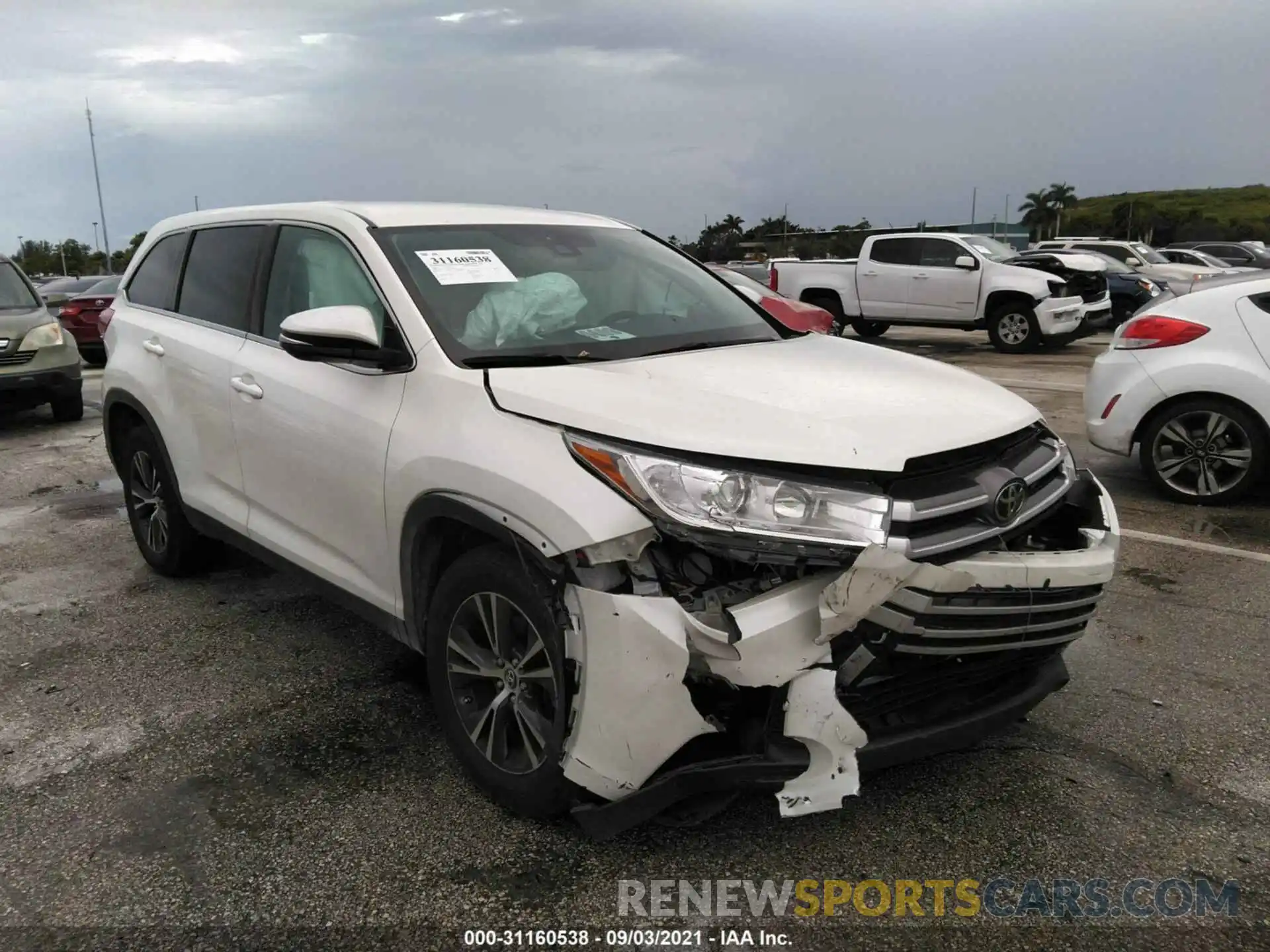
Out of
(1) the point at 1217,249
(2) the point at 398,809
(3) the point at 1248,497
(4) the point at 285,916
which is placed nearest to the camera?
(4) the point at 285,916

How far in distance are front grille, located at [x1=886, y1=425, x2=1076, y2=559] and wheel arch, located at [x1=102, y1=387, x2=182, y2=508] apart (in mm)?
3414

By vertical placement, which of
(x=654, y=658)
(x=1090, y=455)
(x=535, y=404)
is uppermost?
(x=535, y=404)

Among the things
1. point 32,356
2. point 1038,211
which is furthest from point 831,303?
point 1038,211

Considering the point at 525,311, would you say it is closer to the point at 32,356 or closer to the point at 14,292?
the point at 32,356

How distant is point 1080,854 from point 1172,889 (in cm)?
22

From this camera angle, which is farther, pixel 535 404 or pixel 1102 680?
pixel 1102 680

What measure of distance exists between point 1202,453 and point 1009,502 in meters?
4.10

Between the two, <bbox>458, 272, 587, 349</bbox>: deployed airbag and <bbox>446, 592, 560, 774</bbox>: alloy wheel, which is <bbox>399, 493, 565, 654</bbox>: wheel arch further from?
<bbox>458, 272, 587, 349</bbox>: deployed airbag

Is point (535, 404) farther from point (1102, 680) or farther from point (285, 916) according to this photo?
point (1102, 680)

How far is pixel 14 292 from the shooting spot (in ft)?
32.7

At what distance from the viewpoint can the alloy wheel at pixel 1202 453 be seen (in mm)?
5680

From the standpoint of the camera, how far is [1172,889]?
2.44 metres

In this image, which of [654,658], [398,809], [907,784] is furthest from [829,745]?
[398,809]

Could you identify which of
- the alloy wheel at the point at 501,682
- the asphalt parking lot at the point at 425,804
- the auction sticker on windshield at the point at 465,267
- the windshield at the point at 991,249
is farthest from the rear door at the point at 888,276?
the alloy wheel at the point at 501,682
